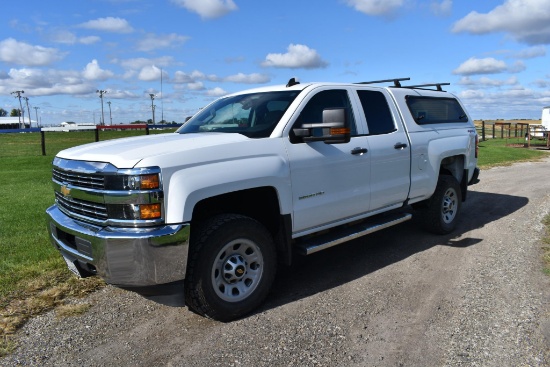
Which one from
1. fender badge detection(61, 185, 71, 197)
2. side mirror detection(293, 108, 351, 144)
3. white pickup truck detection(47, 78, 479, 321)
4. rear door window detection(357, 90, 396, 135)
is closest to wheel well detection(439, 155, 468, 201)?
white pickup truck detection(47, 78, 479, 321)

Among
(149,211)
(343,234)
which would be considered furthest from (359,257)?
(149,211)

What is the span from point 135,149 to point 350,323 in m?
2.23

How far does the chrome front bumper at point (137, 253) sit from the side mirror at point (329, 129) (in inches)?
55.7

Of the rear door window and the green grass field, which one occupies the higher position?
the rear door window

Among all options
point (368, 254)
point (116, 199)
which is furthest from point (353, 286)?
point (116, 199)

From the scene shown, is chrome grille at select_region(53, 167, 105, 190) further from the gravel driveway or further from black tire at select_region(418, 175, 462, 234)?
black tire at select_region(418, 175, 462, 234)

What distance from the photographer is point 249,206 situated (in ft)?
13.4

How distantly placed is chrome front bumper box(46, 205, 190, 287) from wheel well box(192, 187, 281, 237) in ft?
1.44

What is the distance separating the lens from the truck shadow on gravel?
14.7 feet

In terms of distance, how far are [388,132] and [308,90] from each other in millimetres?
1288

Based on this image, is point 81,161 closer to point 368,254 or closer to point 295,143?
point 295,143

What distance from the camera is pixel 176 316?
3.91m

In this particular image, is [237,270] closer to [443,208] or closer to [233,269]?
[233,269]

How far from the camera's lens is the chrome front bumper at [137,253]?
324cm
